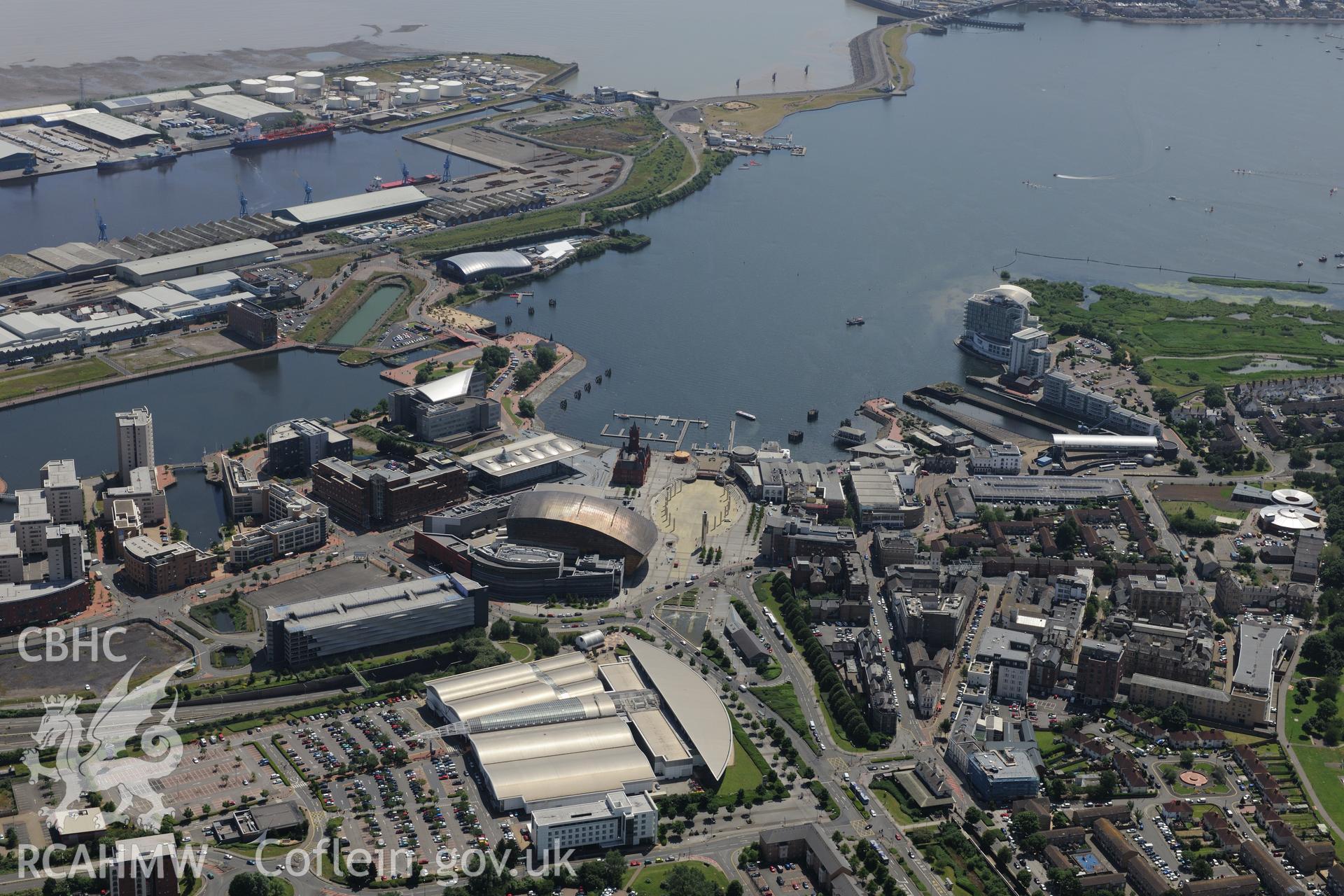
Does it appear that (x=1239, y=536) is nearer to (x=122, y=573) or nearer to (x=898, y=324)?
(x=898, y=324)

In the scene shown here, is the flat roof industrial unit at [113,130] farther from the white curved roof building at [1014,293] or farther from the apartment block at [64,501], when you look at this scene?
the white curved roof building at [1014,293]

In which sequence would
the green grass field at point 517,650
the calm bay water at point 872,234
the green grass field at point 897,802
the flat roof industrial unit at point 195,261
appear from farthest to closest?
the flat roof industrial unit at point 195,261, the calm bay water at point 872,234, the green grass field at point 517,650, the green grass field at point 897,802

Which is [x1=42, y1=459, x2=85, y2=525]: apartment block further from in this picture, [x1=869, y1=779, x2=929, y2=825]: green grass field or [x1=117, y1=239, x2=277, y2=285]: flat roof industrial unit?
[x1=869, y1=779, x2=929, y2=825]: green grass field

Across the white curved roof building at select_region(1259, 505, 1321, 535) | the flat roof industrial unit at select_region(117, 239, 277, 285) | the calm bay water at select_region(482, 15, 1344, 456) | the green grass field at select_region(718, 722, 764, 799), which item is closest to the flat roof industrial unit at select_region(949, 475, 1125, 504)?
the white curved roof building at select_region(1259, 505, 1321, 535)

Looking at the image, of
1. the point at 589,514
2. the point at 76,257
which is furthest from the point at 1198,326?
the point at 76,257

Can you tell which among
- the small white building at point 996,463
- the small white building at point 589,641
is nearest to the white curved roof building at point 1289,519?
the small white building at point 996,463

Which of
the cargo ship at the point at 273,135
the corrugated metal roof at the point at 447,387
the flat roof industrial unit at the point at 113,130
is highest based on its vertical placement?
the flat roof industrial unit at the point at 113,130

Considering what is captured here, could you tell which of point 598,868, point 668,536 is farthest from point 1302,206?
point 598,868
